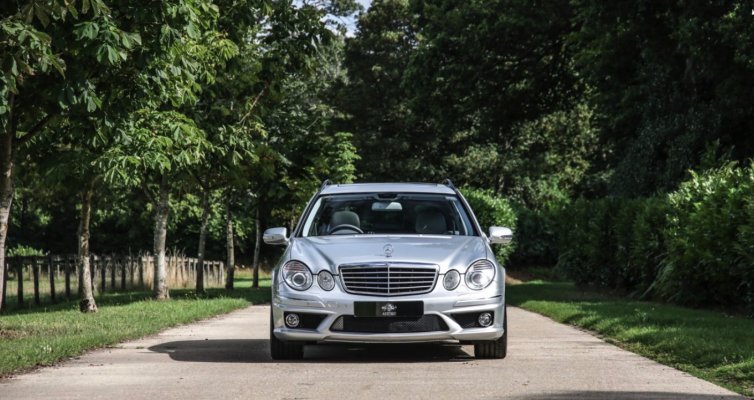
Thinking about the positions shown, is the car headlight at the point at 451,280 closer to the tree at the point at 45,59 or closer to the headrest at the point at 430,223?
the headrest at the point at 430,223

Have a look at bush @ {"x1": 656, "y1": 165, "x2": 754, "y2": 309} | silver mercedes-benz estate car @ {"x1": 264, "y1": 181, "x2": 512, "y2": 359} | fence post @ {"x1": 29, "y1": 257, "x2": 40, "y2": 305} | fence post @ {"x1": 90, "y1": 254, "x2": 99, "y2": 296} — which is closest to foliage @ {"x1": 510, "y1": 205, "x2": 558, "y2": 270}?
fence post @ {"x1": 90, "y1": 254, "x2": 99, "y2": 296}

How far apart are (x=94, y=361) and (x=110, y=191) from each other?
1974 cm

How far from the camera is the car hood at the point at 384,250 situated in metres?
11.0

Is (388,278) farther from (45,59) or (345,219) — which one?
(45,59)

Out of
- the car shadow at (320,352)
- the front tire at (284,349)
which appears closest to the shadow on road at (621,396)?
the car shadow at (320,352)

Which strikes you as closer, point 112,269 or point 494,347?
point 494,347

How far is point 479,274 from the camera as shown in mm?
11117

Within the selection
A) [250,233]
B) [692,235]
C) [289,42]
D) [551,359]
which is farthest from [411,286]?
[250,233]

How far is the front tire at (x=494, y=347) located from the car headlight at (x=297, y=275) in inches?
69.1

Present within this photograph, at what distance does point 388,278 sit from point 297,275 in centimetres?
86

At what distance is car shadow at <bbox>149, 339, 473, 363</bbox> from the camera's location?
11430 mm

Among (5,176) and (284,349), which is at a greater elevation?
(5,176)

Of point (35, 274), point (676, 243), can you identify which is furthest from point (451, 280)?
point (35, 274)

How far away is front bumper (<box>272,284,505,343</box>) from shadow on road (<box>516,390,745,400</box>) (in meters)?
2.33
